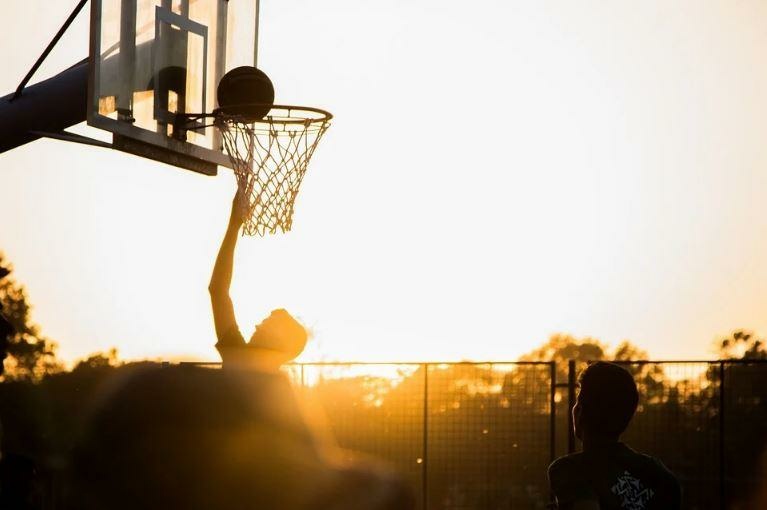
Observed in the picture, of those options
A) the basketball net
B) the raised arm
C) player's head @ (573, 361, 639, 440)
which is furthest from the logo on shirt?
the basketball net

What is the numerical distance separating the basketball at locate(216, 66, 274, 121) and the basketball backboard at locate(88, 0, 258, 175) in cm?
46

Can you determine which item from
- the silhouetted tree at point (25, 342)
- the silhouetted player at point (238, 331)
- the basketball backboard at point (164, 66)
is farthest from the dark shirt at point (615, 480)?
the silhouetted tree at point (25, 342)

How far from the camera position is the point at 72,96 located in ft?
31.9

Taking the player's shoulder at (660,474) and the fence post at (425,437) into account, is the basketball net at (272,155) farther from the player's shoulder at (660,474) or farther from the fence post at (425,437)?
the player's shoulder at (660,474)

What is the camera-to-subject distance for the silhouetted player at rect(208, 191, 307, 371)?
4020mm

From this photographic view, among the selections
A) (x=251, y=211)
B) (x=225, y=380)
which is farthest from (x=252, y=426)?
(x=251, y=211)

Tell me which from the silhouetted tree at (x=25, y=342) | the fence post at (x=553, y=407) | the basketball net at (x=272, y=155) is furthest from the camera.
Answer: the silhouetted tree at (x=25, y=342)

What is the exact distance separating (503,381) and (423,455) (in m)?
4.54

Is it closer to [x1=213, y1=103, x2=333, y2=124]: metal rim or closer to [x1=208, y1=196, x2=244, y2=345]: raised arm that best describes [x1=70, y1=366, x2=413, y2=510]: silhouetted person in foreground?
[x1=208, y1=196, x2=244, y2=345]: raised arm

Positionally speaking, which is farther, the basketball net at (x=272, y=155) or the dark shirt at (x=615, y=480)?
the basketball net at (x=272, y=155)

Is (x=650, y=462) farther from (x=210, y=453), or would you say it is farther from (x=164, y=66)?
(x=164, y=66)

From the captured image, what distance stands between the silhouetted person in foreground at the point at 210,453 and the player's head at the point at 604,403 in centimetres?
232

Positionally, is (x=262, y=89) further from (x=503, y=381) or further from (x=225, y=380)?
(x=503, y=381)

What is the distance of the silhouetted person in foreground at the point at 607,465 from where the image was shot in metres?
4.23
